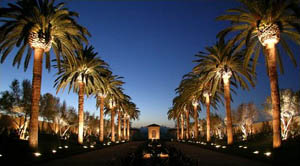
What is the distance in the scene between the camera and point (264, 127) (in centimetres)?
4156

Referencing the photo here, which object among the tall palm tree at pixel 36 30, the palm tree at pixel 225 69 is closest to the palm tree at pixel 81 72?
the tall palm tree at pixel 36 30

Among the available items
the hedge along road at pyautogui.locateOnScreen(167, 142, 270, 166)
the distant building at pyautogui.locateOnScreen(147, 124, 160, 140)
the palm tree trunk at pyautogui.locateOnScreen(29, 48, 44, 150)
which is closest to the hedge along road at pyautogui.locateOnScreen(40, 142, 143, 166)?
the palm tree trunk at pyautogui.locateOnScreen(29, 48, 44, 150)

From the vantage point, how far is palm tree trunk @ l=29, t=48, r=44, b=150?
16.2m

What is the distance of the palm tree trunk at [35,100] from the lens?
16.2 meters

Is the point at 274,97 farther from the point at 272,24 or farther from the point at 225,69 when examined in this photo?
the point at 225,69

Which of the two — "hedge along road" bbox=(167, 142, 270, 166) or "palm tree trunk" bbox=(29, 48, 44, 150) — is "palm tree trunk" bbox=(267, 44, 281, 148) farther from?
"palm tree trunk" bbox=(29, 48, 44, 150)

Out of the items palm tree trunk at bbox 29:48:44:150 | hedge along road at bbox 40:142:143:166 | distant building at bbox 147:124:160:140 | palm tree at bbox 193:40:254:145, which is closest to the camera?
hedge along road at bbox 40:142:143:166

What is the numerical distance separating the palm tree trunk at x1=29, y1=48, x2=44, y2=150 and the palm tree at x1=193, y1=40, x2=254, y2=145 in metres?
15.9

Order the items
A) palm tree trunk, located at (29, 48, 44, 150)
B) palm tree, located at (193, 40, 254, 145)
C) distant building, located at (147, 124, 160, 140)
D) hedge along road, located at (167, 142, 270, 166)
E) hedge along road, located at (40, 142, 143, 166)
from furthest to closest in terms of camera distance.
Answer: distant building, located at (147, 124, 160, 140)
palm tree, located at (193, 40, 254, 145)
palm tree trunk, located at (29, 48, 44, 150)
hedge along road, located at (40, 142, 143, 166)
hedge along road, located at (167, 142, 270, 166)

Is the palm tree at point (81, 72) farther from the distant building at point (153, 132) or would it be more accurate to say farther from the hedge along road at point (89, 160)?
the distant building at point (153, 132)

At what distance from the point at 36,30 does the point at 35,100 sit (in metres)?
4.89

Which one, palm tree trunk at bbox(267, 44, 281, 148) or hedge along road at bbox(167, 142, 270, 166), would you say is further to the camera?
palm tree trunk at bbox(267, 44, 281, 148)

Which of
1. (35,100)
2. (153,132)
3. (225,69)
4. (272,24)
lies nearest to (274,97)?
(272,24)

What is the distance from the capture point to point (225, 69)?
25047 mm
